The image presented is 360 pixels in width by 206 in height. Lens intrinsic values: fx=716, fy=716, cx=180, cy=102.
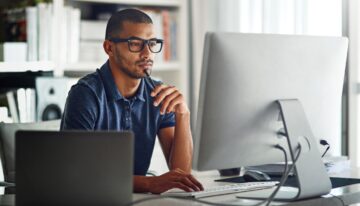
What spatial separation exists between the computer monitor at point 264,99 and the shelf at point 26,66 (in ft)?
6.16

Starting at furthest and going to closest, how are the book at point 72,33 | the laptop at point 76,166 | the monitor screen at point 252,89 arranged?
the book at point 72,33
the monitor screen at point 252,89
the laptop at point 76,166

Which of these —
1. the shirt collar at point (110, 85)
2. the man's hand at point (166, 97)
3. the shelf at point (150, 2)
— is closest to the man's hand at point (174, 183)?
the man's hand at point (166, 97)

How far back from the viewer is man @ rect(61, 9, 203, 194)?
7.97ft

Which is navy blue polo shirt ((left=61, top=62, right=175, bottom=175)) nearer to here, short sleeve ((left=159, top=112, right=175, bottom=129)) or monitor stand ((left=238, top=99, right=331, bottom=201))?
short sleeve ((left=159, top=112, right=175, bottom=129))

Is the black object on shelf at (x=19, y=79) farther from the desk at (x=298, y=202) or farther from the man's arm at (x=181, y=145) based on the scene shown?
the desk at (x=298, y=202)

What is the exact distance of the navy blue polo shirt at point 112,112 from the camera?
94.7 inches

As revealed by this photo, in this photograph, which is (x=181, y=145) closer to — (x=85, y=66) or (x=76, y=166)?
(x=76, y=166)

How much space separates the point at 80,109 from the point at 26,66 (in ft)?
4.42

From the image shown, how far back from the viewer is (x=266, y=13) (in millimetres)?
4109

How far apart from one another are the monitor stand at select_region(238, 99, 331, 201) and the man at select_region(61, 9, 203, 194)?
468mm

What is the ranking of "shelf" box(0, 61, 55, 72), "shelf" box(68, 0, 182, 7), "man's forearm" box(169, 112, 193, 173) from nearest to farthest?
"man's forearm" box(169, 112, 193, 173), "shelf" box(0, 61, 55, 72), "shelf" box(68, 0, 182, 7)

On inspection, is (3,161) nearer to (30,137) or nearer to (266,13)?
(30,137)

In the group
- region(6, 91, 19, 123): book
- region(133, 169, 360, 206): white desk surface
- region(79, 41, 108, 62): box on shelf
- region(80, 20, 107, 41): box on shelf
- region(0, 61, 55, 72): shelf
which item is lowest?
region(133, 169, 360, 206): white desk surface

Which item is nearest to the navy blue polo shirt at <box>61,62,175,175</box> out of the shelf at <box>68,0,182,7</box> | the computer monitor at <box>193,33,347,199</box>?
the computer monitor at <box>193,33,347,199</box>
